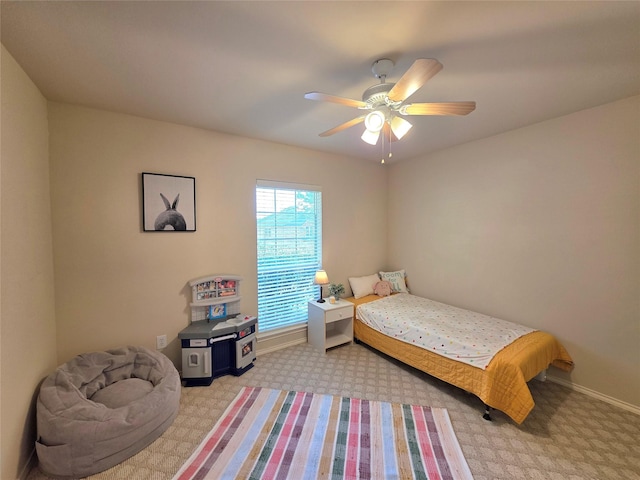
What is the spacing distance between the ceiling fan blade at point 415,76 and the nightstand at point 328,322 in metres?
2.35

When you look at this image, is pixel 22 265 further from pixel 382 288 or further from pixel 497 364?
pixel 382 288

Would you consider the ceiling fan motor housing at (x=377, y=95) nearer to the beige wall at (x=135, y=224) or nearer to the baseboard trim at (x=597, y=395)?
the beige wall at (x=135, y=224)

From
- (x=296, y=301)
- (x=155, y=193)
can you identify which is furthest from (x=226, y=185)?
(x=296, y=301)

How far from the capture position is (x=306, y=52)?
4.78ft

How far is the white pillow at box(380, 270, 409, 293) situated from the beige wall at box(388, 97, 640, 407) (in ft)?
1.71

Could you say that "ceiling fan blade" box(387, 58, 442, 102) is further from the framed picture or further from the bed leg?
the bed leg

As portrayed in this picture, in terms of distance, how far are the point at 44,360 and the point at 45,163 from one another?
1520 mm

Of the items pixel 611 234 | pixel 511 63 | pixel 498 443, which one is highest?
pixel 511 63

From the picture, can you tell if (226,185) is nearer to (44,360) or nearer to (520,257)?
(44,360)

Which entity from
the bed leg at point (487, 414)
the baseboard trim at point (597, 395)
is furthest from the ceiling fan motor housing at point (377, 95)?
the baseboard trim at point (597, 395)

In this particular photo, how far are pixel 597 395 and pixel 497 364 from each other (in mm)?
1218

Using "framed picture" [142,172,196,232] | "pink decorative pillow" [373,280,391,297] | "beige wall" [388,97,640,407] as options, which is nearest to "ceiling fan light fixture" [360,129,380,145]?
"framed picture" [142,172,196,232]

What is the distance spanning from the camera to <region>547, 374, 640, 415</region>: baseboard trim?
2.06m

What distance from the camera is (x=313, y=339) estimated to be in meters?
3.18
